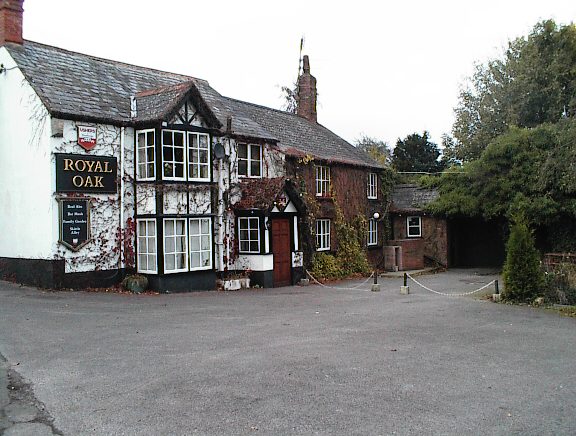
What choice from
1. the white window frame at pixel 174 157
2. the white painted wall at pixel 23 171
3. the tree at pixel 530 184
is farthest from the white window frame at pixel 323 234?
the white painted wall at pixel 23 171

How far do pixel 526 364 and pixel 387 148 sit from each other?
214ft

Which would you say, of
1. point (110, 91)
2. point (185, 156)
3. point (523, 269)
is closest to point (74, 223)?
point (185, 156)

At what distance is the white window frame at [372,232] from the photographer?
100 ft

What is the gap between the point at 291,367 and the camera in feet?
29.5

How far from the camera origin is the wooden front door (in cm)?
2286

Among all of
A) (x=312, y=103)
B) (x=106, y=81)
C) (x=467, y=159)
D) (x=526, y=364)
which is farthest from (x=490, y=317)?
(x=467, y=159)

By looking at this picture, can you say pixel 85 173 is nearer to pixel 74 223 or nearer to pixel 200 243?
pixel 74 223

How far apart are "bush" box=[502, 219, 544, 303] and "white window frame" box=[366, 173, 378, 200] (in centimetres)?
1366

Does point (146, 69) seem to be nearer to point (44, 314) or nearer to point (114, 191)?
point (114, 191)

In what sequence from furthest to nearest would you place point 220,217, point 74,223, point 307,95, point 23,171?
point 307,95
point 220,217
point 23,171
point 74,223

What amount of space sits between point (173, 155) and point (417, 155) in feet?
124

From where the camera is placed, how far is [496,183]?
2838 cm

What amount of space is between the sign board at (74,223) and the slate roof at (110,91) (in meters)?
2.74

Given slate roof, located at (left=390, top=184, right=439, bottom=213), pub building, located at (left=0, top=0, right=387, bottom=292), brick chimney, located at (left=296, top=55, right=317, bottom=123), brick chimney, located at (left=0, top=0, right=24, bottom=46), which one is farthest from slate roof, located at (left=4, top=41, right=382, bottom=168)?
slate roof, located at (left=390, top=184, right=439, bottom=213)
